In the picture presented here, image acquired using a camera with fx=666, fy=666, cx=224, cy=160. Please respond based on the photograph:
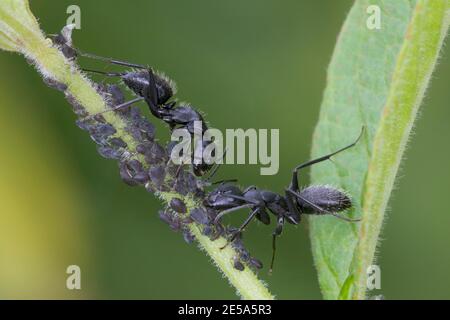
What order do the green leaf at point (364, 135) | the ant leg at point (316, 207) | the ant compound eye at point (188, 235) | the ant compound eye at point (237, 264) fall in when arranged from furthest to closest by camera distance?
the ant leg at point (316, 207) < the ant compound eye at point (188, 235) < the ant compound eye at point (237, 264) < the green leaf at point (364, 135)

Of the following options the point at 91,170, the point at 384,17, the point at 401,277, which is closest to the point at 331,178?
the point at 384,17

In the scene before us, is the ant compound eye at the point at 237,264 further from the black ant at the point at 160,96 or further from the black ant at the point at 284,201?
the black ant at the point at 160,96

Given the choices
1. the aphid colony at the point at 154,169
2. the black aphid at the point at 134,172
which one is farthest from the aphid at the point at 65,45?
the black aphid at the point at 134,172

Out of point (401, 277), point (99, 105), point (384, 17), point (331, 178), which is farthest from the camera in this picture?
point (401, 277)

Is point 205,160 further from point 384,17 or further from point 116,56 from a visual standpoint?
point 116,56

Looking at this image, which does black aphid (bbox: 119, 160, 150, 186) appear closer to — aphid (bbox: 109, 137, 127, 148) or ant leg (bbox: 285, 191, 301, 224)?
aphid (bbox: 109, 137, 127, 148)

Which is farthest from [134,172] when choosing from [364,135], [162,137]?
[162,137]

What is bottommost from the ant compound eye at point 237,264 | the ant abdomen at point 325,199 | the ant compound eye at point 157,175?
the ant compound eye at point 237,264
